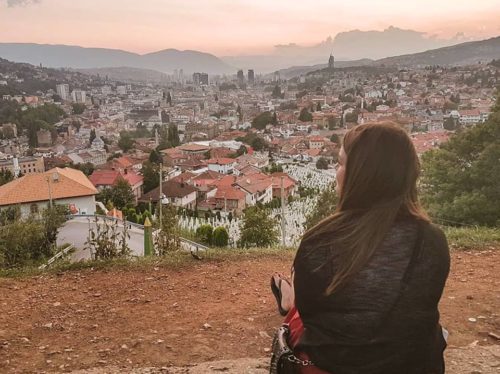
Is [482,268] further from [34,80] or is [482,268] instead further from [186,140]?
[34,80]

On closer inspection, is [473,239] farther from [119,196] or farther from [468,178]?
[119,196]

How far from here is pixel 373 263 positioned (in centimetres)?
102

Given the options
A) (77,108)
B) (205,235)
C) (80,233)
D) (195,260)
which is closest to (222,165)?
(80,233)

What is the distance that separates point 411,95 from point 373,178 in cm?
9410

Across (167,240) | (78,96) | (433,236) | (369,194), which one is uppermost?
(78,96)

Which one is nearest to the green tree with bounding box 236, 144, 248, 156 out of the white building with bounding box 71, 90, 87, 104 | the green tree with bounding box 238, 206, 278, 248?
the green tree with bounding box 238, 206, 278, 248

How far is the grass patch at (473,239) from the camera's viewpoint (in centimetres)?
398

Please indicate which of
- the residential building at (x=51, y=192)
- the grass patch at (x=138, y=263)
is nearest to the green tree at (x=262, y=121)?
the residential building at (x=51, y=192)

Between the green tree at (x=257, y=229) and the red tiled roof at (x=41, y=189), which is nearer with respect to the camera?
the green tree at (x=257, y=229)

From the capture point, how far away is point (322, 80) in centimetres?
12569

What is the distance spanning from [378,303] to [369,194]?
9.1 inches

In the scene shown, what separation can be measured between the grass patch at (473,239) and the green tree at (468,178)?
16.3 ft

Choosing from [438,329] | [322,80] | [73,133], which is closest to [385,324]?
[438,329]

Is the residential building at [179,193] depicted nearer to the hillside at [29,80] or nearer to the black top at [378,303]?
→ the black top at [378,303]
